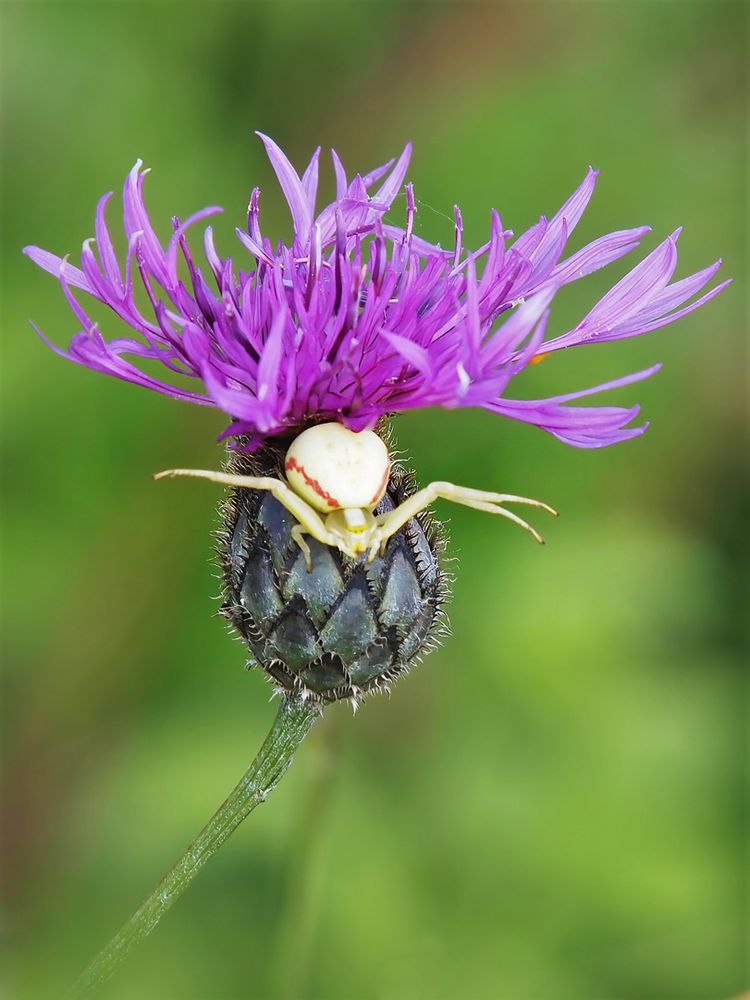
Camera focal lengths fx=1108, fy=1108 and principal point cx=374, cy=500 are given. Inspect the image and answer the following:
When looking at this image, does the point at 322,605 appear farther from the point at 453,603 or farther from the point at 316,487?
the point at 453,603

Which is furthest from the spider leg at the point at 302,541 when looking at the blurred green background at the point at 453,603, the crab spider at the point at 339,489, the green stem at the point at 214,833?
the blurred green background at the point at 453,603

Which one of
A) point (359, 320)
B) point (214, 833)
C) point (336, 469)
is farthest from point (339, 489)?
point (214, 833)

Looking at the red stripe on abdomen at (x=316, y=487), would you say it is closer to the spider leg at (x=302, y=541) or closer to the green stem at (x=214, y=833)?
the spider leg at (x=302, y=541)

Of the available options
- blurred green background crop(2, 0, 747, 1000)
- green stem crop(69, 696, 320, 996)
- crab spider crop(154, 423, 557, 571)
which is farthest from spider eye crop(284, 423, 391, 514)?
blurred green background crop(2, 0, 747, 1000)

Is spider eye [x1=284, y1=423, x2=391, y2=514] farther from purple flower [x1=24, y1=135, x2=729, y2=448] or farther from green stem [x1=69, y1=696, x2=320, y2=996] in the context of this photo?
green stem [x1=69, y1=696, x2=320, y2=996]

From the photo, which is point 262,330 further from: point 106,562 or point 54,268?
point 106,562

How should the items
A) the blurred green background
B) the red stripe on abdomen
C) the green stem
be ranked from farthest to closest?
the blurred green background, the red stripe on abdomen, the green stem
